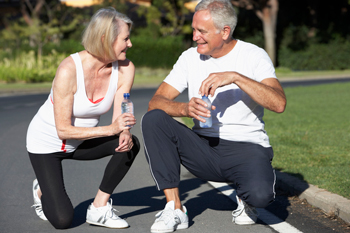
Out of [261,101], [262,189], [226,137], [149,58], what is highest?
[261,101]

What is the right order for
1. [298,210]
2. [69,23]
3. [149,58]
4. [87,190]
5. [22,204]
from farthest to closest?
[69,23] < [149,58] < [87,190] < [22,204] < [298,210]

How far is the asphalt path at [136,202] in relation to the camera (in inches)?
155

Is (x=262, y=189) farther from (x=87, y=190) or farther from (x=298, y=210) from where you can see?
(x=87, y=190)

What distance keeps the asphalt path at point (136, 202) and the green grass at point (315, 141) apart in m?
0.70

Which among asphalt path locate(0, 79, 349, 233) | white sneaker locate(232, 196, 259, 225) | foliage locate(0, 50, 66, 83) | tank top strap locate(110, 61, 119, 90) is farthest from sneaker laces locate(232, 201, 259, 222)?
foliage locate(0, 50, 66, 83)

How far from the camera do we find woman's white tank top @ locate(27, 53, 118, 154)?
12.5ft

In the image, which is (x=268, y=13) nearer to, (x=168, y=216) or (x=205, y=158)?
(x=205, y=158)

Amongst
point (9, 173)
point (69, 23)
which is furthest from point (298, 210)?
point (69, 23)

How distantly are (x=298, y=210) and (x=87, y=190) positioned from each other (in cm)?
221

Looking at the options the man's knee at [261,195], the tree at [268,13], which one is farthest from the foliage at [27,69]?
the man's knee at [261,195]

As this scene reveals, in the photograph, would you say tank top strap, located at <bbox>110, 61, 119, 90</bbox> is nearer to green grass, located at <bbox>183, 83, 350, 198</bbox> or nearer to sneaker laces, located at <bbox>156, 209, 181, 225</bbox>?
sneaker laces, located at <bbox>156, 209, 181, 225</bbox>

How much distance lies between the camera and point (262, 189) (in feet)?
11.7

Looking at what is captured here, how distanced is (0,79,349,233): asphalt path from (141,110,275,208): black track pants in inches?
16.2

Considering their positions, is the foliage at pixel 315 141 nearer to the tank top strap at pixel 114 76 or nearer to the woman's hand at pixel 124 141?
the woman's hand at pixel 124 141
